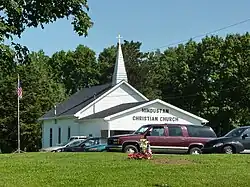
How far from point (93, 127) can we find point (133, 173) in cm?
3281

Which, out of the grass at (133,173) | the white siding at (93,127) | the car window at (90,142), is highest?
the white siding at (93,127)

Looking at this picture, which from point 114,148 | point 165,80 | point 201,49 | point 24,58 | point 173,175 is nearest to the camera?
point 24,58

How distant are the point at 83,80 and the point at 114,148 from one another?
67.2 meters

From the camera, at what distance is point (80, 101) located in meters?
56.6

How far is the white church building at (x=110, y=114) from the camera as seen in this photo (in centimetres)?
4784

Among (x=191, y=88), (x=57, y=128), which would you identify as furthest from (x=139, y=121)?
(x=191, y=88)

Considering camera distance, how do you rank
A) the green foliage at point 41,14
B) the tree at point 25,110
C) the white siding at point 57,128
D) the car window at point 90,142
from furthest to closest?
the tree at point 25,110
the white siding at point 57,128
the car window at point 90,142
the green foliage at point 41,14

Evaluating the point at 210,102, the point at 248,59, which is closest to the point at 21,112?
the point at 210,102

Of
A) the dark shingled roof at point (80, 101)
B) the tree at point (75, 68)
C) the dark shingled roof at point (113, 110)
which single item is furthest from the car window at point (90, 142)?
the tree at point (75, 68)

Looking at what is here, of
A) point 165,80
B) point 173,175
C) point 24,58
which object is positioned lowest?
point 173,175

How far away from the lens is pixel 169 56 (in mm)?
87375

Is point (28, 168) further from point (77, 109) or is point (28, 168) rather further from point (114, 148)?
point (77, 109)

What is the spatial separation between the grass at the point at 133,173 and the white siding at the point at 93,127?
92.6 ft

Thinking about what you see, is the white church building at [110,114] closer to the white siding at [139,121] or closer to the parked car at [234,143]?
the white siding at [139,121]
